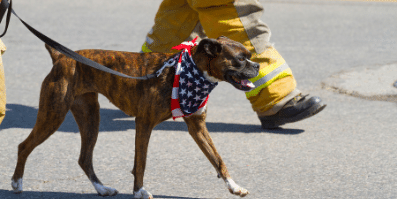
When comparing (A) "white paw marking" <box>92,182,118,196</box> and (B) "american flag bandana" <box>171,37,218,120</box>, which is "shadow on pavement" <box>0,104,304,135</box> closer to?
(A) "white paw marking" <box>92,182,118,196</box>

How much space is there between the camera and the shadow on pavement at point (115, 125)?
Answer: 498 cm

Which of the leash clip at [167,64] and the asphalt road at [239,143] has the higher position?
the leash clip at [167,64]

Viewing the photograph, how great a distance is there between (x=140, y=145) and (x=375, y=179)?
1675 millimetres

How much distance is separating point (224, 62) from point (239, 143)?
5.43 feet

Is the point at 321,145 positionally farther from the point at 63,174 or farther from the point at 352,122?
the point at 63,174

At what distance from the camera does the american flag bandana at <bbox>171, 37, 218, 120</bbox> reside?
10.4 feet

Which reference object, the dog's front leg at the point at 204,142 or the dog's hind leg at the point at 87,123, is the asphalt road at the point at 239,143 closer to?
the dog's hind leg at the point at 87,123

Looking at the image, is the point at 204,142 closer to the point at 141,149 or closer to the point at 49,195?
the point at 141,149

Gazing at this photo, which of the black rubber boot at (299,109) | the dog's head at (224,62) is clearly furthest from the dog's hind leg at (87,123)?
the black rubber boot at (299,109)

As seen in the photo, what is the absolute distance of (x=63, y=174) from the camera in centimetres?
390

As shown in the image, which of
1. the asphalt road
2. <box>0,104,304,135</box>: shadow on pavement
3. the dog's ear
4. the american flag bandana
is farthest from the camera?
<box>0,104,304,135</box>: shadow on pavement

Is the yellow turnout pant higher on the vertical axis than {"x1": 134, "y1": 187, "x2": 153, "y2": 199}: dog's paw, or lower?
higher

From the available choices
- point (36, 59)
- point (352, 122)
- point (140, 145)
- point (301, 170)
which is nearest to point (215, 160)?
point (140, 145)

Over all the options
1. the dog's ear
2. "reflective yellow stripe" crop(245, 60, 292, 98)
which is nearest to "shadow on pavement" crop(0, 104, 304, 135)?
"reflective yellow stripe" crop(245, 60, 292, 98)
